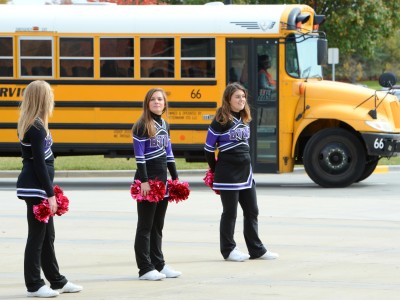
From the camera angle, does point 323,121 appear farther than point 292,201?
Yes

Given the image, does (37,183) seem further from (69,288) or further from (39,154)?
(69,288)

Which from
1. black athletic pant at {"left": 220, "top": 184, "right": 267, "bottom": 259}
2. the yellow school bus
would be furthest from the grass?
black athletic pant at {"left": 220, "top": 184, "right": 267, "bottom": 259}

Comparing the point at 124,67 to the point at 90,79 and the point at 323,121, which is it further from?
the point at 323,121

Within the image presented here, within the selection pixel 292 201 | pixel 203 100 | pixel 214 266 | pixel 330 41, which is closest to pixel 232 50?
pixel 203 100

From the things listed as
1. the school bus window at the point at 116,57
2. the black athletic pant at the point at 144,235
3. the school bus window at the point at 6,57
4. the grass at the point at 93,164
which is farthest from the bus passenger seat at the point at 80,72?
the black athletic pant at the point at 144,235

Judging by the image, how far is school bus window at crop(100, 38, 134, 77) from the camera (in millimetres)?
18469

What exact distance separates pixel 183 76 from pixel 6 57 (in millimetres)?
2788

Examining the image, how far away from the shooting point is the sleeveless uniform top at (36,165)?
805 cm

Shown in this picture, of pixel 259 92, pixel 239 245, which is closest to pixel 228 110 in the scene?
pixel 239 245

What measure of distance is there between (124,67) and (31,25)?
1.61 metres

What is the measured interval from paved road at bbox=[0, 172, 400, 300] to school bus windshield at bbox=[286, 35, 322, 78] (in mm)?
1996

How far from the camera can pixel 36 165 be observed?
8086 mm

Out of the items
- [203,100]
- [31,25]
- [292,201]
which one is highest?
[31,25]

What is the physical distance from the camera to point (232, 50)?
724 inches
